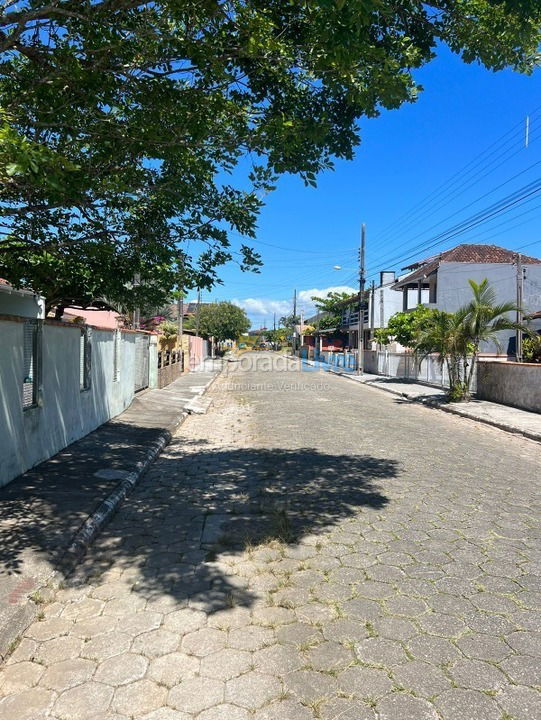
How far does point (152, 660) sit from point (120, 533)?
2.10 metres

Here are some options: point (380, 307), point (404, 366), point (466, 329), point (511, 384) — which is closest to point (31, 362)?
point (466, 329)

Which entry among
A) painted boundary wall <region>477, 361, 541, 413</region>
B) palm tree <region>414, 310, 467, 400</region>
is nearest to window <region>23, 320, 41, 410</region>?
painted boundary wall <region>477, 361, 541, 413</region>

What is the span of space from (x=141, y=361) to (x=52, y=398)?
8.43 m

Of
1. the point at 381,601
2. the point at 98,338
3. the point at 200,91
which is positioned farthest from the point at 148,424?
the point at 381,601

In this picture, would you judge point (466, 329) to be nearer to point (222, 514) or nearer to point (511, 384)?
point (511, 384)

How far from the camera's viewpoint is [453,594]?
11.6 ft

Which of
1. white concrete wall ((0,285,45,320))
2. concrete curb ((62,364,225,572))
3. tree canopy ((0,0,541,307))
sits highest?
tree canopy ((0,0,541,307))

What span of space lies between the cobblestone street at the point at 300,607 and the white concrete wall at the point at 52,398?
153 centimetres

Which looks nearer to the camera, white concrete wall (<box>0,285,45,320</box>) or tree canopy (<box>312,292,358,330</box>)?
white concrete wall (<box>0,285,45,320</box>)

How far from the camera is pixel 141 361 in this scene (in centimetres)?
1563

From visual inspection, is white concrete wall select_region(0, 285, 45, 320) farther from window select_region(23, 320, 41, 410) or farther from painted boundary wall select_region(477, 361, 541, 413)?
painted boundary wall select_region(477, 361, 541, 413)

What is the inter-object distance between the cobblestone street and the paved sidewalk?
18 cm

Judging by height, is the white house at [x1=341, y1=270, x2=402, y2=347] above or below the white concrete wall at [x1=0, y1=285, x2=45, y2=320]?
above

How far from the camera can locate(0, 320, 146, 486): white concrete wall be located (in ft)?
18.6
